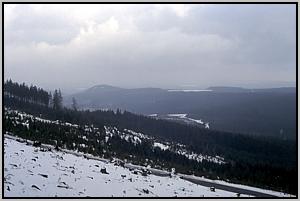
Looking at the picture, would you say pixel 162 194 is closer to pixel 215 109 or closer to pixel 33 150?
pixel 33 150

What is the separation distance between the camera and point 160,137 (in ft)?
165

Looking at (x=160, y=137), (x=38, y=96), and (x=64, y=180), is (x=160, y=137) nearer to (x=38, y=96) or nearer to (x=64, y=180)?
→ (x=38, y=96)

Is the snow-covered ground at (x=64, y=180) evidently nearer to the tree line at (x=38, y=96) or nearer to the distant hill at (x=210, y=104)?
the distant hill at (x=210, y=104)

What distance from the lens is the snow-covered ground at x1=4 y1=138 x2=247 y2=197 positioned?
1191cm

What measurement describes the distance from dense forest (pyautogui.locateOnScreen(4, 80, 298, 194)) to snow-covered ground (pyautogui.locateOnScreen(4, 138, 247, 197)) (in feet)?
31.0

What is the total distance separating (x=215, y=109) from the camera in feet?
273

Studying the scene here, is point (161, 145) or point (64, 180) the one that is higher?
point (64, 180)

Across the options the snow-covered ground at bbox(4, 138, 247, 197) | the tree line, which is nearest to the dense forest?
the tree line

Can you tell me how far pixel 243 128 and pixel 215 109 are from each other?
26.6 ft

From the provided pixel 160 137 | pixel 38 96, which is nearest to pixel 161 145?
pixel 160 137

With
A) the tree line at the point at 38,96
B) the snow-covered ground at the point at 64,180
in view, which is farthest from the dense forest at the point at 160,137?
the snow-covered ground at the point at 64,180

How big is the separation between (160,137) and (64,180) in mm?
36980

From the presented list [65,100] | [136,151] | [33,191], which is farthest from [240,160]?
[33,191]

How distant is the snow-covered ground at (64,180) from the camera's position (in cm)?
1191
